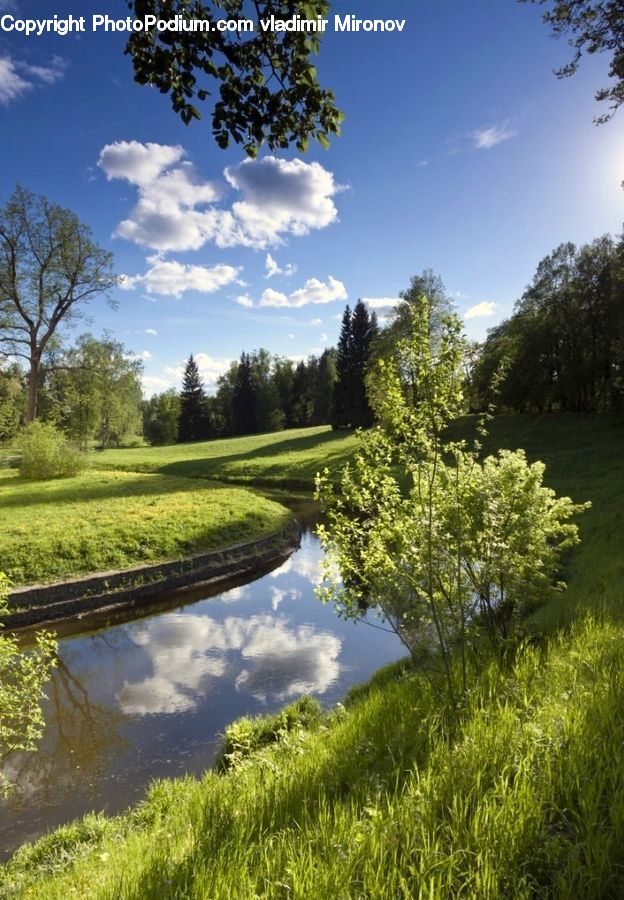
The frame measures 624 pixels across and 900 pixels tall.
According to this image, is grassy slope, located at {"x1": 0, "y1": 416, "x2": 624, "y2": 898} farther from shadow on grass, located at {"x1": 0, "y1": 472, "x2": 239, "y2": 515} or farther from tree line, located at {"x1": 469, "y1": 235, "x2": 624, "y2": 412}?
tree line, located at {"x1": 469, "y1": 235, "x2": 624, "y2": 412}

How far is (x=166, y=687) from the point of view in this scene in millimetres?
9531

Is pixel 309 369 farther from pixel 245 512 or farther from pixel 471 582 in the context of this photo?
pixel 471 582

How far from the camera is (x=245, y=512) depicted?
69.8ft

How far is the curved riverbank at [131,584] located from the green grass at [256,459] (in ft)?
52.1

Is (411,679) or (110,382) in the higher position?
(110,382)

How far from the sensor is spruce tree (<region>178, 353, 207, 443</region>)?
259 feet

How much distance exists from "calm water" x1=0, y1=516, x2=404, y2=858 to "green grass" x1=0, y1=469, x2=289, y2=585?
8.37 ft

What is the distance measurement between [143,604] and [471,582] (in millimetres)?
11038

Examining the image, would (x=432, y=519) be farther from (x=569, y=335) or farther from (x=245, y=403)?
(x=245, y=403)

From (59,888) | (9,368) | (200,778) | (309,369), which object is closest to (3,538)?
(200,778)

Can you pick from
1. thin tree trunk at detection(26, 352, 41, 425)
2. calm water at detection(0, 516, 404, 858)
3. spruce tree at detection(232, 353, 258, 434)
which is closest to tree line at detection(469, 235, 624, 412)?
Answer: calm water at detection(0, 516, 404, 858)

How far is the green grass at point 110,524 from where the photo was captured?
1433cm

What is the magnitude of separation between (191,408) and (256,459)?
133 ft

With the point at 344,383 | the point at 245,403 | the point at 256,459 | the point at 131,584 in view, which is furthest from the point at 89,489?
the point at 245,403
